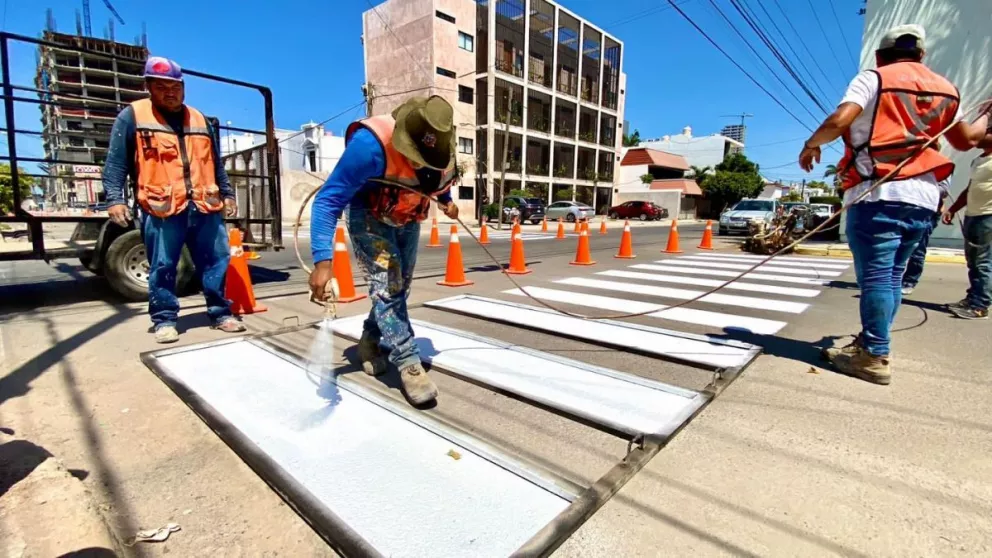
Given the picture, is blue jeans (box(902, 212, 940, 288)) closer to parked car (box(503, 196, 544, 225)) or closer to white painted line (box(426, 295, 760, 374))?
white painted line (box(426, 295, 760, 374))

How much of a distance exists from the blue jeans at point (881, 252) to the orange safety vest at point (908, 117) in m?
0.22

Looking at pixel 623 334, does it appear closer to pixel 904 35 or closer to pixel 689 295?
pixel 689 295

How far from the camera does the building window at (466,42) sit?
33.7 m

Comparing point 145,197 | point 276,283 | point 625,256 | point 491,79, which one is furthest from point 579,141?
point 145,197

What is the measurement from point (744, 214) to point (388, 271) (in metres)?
18.4

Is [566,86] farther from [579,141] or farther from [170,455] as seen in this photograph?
[170,455]

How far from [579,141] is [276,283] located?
1565 inches

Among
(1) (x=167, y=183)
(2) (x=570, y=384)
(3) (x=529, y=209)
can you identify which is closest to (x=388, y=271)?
(2) (x=570, y=384)

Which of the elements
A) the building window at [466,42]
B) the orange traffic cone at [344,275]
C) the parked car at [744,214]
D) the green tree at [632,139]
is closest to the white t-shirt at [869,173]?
the orange traffic cone at [344,275]

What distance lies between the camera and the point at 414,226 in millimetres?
2912

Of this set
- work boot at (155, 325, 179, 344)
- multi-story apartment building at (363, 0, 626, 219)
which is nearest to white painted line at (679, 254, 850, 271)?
work boot at (155, 325, 179, 344)

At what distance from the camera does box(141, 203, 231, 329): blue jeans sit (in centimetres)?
379

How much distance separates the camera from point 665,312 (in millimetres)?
5039

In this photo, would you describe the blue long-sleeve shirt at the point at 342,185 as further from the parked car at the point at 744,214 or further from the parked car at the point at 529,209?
the parked car at the point at 529,209
